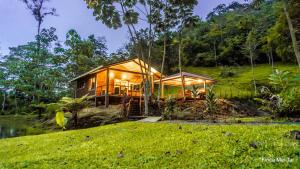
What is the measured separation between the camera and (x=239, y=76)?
4103 centimetres

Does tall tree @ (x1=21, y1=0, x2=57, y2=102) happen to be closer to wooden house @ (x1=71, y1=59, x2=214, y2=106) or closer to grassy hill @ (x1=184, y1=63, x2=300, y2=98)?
wooden house @ (x1=71, y1=59, x2=214, y2=106)

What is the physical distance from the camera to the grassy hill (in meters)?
33.7

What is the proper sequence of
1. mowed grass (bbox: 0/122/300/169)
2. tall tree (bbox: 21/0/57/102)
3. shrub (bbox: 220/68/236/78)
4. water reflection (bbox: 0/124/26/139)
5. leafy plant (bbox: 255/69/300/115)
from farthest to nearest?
shrub (bbox: 220/68/236/78)
tall tree (bbox: 21/0/57/102)
water reflection (bbox: 0/124/26/139)
leafy plant (bbox: 255/69/300/115)
mowed grass (bbox: 0/122/300/169)

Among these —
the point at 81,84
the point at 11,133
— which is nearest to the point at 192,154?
the point at 11,133

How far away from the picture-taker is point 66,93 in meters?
35.9

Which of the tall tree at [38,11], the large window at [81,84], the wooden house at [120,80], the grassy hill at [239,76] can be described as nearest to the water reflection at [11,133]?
the wooden house at [120,80]

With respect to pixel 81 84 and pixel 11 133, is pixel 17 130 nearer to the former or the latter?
pixel 11 133

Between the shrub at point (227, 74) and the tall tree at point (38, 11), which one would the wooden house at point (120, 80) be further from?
the shrub at point (227, 74)

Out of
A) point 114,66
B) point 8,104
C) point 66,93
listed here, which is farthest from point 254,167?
point 8,104

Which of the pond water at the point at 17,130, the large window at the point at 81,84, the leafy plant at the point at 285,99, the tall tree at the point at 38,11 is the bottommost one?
the pond water at the point at 17,130

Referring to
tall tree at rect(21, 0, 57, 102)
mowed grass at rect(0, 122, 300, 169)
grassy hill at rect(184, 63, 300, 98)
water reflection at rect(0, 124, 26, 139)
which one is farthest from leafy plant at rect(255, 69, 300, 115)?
tall tree at rect(21, 0, 57, 102)

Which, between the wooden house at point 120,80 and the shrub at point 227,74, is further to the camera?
the shrub at point 227,74

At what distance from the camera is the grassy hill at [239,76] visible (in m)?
33.7

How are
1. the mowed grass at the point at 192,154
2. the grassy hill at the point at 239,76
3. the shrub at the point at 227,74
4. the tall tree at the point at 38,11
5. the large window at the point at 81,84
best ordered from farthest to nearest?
the shrub at the point at 227,74 → the tall tree at the point at 38,11 → the grassy hill at the point at 239,76 → the large window at the point at 81,84 → the mowed grass at the point at 192,154
